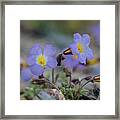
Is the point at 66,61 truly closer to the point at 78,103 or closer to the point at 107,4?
the point at 78,103

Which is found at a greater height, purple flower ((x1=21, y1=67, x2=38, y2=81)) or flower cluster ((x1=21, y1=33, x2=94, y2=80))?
flower cluster ((x1=21, y1=33, x2=94, y2=80))

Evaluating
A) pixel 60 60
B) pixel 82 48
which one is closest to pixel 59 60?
pixel 60 60

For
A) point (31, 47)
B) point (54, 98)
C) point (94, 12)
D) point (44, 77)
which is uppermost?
point (94, 12)

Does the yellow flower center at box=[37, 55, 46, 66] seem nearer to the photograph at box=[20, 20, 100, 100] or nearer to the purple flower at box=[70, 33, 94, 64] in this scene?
the photograph at box=[20, 20, 100, 100]

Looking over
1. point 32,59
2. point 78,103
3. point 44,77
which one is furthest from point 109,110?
point 32,59

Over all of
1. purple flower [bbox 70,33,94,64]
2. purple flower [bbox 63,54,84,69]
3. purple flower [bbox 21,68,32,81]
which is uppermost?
purple flower [bbox 70,33,94,64]

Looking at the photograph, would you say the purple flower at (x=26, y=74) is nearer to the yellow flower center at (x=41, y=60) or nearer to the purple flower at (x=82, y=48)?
the yellow flower center at (x=41, y=60)

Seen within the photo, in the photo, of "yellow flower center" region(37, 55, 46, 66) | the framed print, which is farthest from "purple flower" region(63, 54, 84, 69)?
"yellow flower center" region(37, 55, 46, 66)

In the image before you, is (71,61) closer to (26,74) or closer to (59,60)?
(59,60)
